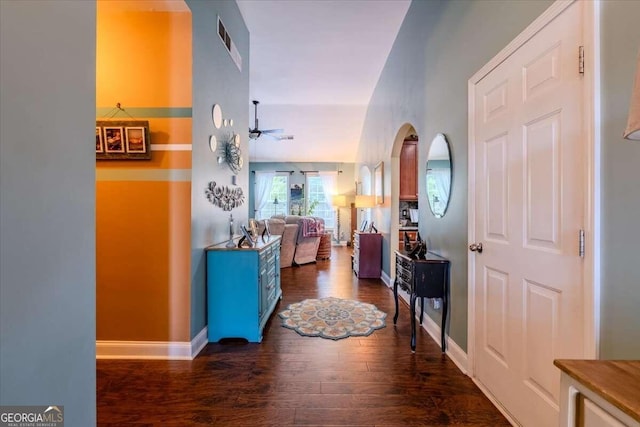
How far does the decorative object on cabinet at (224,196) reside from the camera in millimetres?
2822

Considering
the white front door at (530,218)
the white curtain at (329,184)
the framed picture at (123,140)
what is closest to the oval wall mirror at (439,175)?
the white front door at (530,218)

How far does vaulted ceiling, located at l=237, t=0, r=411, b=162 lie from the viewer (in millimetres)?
3604

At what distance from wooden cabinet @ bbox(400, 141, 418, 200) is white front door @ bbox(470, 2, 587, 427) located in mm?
2639

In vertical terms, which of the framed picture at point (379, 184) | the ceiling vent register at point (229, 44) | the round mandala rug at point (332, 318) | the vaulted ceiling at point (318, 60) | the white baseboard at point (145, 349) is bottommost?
the round mandala rug at point (332, 318)

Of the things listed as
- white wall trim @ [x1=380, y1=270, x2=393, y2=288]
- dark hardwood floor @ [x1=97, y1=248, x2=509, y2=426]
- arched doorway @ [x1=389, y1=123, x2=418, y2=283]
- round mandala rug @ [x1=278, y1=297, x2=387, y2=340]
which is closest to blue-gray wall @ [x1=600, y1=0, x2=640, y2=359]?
dark hardwood floor @ [x1=97, y1=248, x2=509, y2=426]

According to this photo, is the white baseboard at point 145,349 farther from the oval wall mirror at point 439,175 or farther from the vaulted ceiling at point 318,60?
the vaulted ceiling at point 318,60

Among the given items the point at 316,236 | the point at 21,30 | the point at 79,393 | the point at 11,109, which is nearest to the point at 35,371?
the point at 79,393

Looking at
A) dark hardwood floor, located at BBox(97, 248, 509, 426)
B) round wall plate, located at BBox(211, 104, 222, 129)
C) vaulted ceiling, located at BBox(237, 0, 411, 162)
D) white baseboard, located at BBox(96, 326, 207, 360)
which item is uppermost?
vaulted ceiling, located at BBox(237, 0, 411, 162)

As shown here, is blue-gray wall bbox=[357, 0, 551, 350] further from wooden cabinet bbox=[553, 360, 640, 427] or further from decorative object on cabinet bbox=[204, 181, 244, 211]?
decorative object on cabinet bbox=[204, 181, 244, 211]

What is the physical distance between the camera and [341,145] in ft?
30.3

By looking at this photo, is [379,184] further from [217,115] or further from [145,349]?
[145,349]

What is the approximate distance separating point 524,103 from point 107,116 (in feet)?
10.0

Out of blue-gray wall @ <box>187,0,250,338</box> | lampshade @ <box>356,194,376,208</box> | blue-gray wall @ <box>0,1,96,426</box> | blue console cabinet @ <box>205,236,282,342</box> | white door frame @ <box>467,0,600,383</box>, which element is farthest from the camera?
lampshade @ <box>356,194,376,208</box>

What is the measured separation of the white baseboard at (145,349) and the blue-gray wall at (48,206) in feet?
3.98
